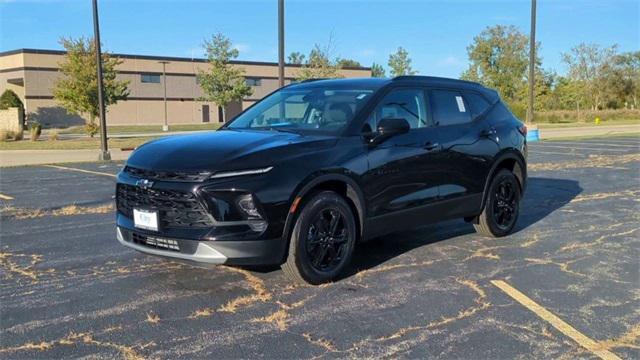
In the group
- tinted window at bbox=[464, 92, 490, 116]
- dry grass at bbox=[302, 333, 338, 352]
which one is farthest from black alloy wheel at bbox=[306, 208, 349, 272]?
tinted window at bbox=[464, 92, 490, 116]

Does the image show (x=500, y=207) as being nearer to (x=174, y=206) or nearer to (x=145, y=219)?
(x=174, y=206)

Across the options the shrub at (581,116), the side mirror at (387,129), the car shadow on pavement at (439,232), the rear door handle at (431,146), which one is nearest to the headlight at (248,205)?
the car shadow on pavement at (439,232)

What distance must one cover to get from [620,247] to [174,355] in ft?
16.5

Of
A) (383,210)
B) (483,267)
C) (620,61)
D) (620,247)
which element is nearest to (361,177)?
(383,210)

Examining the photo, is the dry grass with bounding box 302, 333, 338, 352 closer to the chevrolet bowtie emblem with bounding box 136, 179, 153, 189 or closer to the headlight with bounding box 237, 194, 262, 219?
the headlight with bounding box 237, 194, 262, 219

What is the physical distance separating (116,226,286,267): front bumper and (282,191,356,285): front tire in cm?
16

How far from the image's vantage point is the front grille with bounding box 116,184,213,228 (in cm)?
432

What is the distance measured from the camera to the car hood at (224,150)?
173 inches

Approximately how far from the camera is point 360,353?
3.57 m

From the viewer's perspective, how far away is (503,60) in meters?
59.2

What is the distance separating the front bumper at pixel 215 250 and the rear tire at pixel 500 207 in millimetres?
2975

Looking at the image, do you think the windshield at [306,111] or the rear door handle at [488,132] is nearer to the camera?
the windshield at [306,111]

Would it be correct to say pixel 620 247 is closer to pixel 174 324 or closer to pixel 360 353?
pixel 360 353

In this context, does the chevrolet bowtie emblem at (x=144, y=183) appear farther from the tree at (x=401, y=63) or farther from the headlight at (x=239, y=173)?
the tree at (x=401, y=63)
